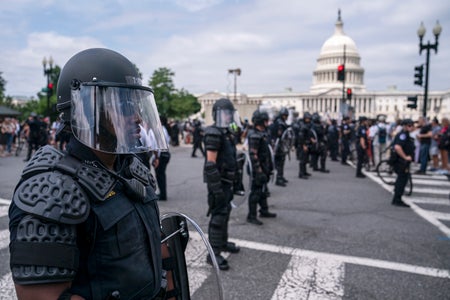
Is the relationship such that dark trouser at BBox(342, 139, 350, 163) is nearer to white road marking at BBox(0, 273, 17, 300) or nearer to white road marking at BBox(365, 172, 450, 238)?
white road marking at BBox(365, 172, 450, 238)

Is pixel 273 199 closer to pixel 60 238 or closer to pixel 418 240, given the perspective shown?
pixel 418 240

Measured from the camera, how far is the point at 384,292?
3.79 meters

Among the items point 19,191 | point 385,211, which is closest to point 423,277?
point 385,211

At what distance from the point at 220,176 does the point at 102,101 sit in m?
3.11

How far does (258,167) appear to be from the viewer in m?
6.27

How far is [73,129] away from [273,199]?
278 inches

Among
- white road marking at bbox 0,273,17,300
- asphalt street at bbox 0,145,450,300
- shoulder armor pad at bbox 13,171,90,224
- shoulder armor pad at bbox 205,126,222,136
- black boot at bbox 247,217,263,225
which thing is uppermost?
shoulder armor pad at bbox 205,126,222,136

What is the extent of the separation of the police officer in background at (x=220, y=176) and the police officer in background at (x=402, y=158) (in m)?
4.56

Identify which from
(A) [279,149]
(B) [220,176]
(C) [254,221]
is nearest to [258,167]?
(C) [254,221]

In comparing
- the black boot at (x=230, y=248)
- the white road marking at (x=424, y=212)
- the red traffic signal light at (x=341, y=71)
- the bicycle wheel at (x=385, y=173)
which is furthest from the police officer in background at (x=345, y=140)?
the black boot at (x=230, y=248)

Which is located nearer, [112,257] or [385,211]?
[112,257]

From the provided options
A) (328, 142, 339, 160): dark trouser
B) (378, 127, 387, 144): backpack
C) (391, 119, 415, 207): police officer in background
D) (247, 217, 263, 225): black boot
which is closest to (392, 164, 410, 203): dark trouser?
(391, 119, 415, 207): police officer in background

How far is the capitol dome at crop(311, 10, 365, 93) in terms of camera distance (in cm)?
10012

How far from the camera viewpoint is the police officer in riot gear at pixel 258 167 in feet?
20.4
